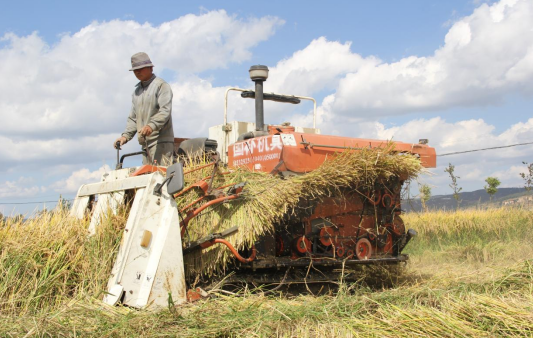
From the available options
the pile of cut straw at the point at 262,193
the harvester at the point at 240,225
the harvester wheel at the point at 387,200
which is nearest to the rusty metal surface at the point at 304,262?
the harvester at the point at 240,225

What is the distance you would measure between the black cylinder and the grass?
2.82 meters

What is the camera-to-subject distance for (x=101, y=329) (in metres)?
3.56

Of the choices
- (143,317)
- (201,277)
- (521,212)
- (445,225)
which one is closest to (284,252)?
(201,277)

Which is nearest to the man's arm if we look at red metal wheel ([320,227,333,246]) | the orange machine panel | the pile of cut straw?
the pile of cut straw

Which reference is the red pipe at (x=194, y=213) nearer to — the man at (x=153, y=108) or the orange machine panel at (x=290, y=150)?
the orange machine panel at (x=290, y=150)

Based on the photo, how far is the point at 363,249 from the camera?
20.5 feet

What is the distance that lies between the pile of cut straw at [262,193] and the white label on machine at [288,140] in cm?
45

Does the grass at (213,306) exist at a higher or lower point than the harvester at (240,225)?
lower

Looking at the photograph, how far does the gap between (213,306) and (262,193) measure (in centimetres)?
123

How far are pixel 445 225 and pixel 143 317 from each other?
1080 centimetres

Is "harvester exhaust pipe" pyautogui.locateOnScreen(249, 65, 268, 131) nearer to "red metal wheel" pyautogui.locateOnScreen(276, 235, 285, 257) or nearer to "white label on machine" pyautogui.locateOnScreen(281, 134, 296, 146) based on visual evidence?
"white label on machine" pyautogui.locateOnScreen(281, 134, 296, 146)

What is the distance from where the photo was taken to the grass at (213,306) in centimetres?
357

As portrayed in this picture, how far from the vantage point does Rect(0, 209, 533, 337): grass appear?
141 inches

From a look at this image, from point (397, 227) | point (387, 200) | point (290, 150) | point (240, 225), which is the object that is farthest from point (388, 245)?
point (240, 225)
